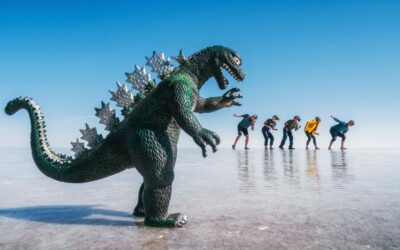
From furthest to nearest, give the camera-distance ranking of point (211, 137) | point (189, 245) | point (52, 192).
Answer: point (52, 192) → point (211, 137) → point (189, 245)

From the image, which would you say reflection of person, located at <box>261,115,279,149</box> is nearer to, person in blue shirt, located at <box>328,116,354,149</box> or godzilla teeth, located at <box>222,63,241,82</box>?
person in blue shirt, located at <box>328,116,354,149</box>

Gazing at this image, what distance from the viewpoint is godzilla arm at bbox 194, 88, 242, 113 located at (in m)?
3.21

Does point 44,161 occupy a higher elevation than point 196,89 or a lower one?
lower

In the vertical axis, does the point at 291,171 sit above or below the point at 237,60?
below

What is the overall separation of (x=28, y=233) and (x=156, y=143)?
41.5 inches

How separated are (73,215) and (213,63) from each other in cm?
176

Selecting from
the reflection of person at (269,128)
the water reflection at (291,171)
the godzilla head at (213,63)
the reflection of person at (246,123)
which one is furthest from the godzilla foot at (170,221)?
the reflection of person at (269,128)

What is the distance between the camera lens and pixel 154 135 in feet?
8.58

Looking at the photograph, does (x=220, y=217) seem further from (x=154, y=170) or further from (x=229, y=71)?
(x=229, y=71)

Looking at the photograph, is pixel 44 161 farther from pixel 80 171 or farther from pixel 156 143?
pixel 156 143

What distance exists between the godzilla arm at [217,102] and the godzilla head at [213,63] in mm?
226

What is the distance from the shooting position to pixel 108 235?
2.27 m

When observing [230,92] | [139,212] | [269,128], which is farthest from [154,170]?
[269,128]

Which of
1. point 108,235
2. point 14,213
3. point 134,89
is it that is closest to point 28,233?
point 108,235
